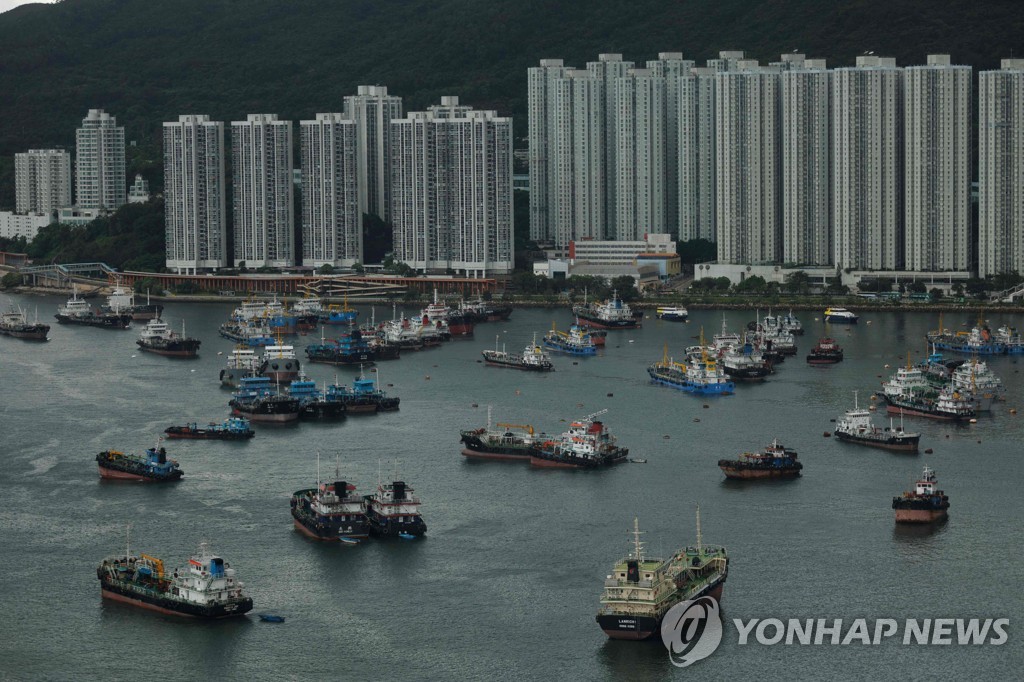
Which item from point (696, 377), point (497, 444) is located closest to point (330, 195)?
point (696, 377)

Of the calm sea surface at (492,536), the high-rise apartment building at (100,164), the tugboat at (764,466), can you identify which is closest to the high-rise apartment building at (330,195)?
the high-rise apartment building at (100,164)

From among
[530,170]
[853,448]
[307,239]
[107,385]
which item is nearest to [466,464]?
[853,448]

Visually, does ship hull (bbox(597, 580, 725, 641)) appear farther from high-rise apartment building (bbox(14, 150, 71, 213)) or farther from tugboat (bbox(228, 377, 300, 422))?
high-rise apartment building (bbox(14, 150, 71, 213))

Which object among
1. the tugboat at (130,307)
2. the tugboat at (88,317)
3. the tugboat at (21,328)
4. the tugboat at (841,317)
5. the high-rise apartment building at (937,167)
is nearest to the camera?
the tugboat at (21,328)

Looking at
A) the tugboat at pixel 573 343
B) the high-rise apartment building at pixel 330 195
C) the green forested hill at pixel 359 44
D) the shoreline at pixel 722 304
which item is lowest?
the tugboat at pixel 573 343

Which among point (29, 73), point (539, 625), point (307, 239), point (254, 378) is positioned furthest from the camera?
point (29, 73)

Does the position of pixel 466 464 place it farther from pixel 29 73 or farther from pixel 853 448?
pixel 29 73

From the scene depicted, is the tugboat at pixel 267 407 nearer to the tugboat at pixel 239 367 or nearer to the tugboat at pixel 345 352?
the tugboat at pixel 239 367
